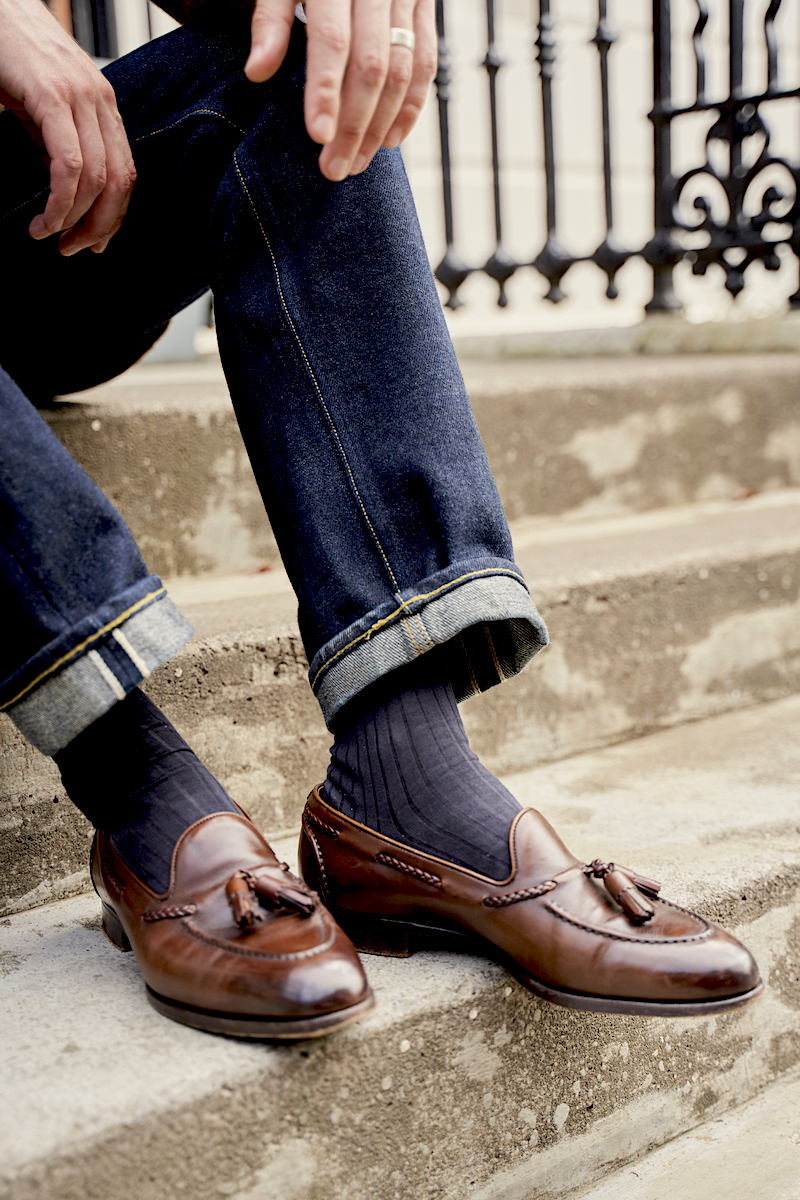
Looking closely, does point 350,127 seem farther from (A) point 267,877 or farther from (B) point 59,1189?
(B) point 59,1189

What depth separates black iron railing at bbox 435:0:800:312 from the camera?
219cm

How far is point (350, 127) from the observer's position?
0.73m

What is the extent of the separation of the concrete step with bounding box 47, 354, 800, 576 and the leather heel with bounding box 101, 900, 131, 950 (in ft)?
1.87

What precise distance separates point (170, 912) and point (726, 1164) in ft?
1.72

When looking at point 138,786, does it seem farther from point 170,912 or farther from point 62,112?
point 62,112

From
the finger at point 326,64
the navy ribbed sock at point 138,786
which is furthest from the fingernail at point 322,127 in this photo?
the navy ribbed sock at point 138,786

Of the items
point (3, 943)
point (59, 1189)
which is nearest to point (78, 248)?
point (3, 943)

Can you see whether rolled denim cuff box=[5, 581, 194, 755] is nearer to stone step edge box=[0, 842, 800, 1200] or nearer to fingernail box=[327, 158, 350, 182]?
stone step edge box=[0, 842, 800, 1200]

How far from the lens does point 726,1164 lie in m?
0.87

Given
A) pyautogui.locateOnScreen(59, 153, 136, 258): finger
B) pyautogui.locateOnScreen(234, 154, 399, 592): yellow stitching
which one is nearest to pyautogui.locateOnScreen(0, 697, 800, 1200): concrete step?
pyautogui.locateOnScreen(234, 154, 399, 592): yellow stitching

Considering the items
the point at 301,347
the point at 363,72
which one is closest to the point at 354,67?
the point at 363,72

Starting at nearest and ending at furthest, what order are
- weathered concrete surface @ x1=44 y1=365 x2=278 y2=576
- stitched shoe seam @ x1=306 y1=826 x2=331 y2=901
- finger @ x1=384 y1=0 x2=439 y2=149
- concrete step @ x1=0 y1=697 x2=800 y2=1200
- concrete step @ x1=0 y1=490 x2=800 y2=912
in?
1. concrete step @ x1=0 y1=697 x2=800 y2=1200
2. finger @ x1=384 y1=0 x2=439 y2=149
3. stitched shoe seam @ x1=306 y1=826 x2=331 y2=901
4. concrete step @ x1=0 y1=490 x2=800 y2=912
5. weathered concrete surface @ x1=44 y1=365 x2=278 y2=576

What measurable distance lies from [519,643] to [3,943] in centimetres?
51

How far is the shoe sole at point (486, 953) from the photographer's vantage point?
718mm
